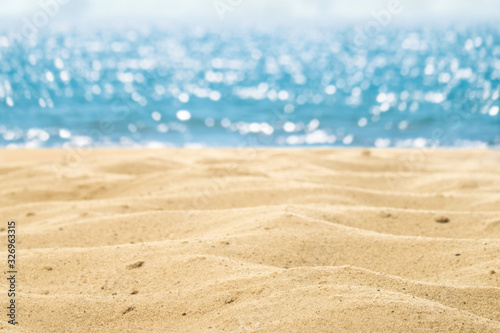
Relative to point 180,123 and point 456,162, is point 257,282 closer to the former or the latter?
point 456,162

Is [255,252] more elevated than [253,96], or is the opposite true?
[253,96]

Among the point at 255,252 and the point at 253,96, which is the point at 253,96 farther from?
the point at 255,252

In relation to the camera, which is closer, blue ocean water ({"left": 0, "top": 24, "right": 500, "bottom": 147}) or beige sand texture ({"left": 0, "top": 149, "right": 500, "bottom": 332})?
beige sand texture ({"left": 0, "top": 149, "right": 500, "bottom": 332})

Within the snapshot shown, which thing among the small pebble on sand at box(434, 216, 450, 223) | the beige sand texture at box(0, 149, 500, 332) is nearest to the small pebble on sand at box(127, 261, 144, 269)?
the beige sand texture at box(0, 149, 500, 332)

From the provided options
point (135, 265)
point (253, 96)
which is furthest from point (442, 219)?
point (253, 96)

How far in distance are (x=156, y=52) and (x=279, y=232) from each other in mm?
20519

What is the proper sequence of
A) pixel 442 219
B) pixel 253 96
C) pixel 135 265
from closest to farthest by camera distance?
pixel 135 265, pixel 442 219, pixel 253 96

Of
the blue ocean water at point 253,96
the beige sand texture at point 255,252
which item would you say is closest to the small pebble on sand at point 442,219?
the beige sand texture at point 255,252

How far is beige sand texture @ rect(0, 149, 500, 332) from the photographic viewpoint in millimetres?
1631

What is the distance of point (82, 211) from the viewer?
2.87 m

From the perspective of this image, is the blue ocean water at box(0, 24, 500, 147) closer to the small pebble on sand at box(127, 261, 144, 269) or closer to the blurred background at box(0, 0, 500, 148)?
the blurred background at box(0, 0, 500, 148)

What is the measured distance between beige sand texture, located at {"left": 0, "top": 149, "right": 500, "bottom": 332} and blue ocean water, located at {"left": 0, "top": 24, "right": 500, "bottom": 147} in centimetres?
433

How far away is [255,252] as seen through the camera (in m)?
2.13

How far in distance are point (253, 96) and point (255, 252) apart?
405 inches
